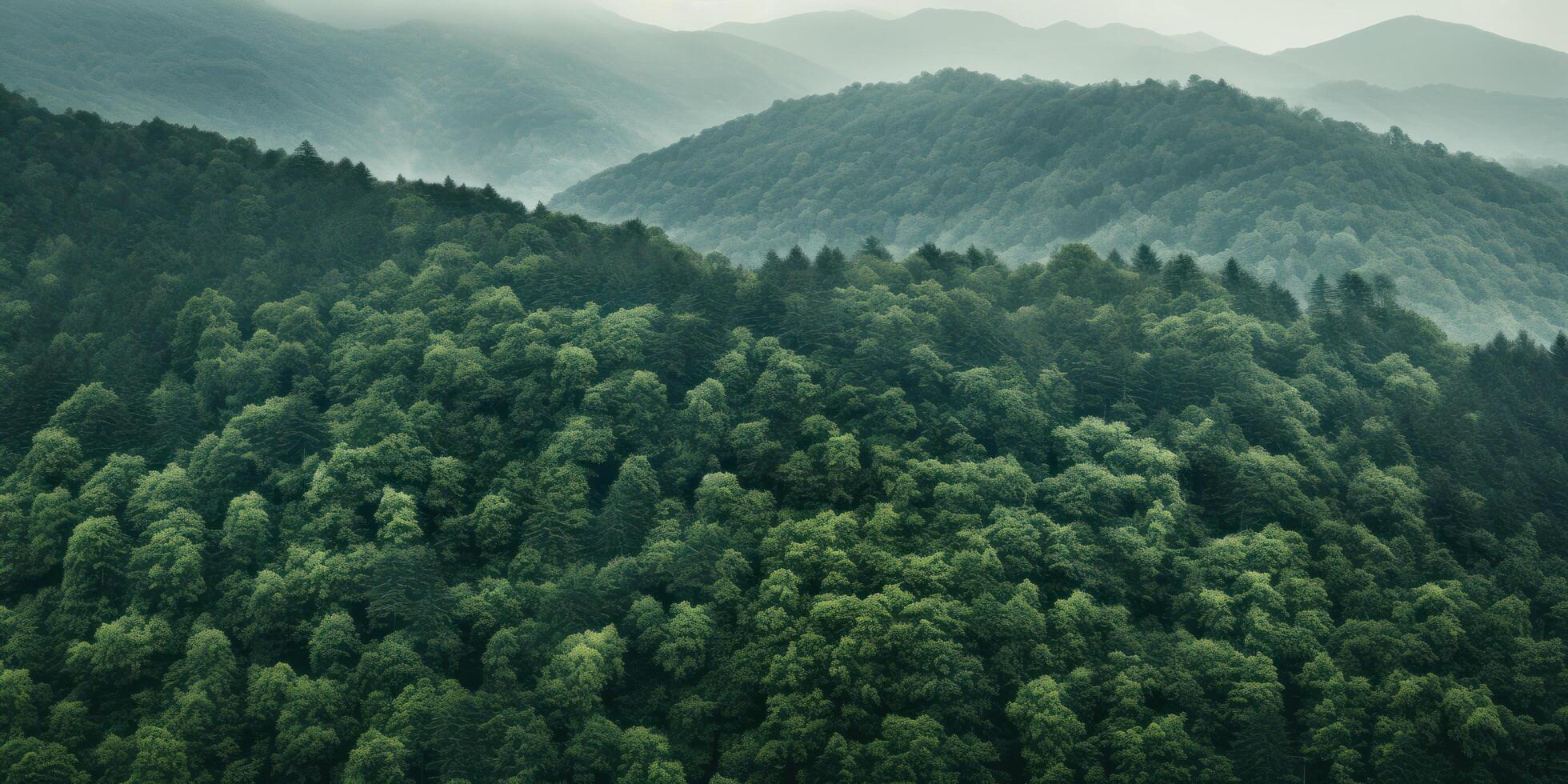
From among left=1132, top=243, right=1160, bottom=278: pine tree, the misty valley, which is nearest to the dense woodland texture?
the misty valley

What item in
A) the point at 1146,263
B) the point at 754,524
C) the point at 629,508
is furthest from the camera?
the point at 1146,263

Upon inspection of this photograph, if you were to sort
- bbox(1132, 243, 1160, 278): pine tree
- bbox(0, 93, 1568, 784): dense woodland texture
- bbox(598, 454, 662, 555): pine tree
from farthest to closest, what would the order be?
bbox(1132, 243, 1160, 278): pine tree, bbox(598, 454, 662, 555): pine tree, bbox(0, 93, 1568, 784): dense woodland texture

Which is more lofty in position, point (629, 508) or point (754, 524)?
point (754, 524)

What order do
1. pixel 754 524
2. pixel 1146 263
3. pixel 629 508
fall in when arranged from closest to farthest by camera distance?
pixel 754 524 → pixel 629 508 → pixel 1146 263

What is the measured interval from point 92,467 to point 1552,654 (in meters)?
94.5

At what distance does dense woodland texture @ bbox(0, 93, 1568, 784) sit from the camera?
6181cm

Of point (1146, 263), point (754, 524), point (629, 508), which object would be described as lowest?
point (629, 508)

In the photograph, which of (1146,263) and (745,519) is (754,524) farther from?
(1146,263)

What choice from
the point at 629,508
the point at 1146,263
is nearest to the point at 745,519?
the point at 629,508

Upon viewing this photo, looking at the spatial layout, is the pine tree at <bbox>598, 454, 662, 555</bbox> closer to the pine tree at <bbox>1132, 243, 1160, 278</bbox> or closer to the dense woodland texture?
the dense woodland texture

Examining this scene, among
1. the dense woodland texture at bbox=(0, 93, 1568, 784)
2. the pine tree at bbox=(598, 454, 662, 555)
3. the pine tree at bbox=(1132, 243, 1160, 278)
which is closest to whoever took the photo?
the dense woodland texture at bbox=(0, 93, 1568, 784)

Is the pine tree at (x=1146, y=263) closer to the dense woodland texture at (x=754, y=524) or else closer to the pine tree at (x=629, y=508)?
the dense woodland texture at (x=754, y=524)

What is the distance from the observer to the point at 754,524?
245ft

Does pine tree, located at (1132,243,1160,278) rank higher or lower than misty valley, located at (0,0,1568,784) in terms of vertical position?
higher
